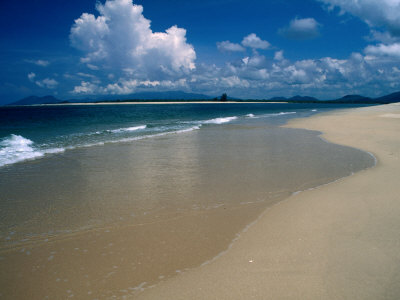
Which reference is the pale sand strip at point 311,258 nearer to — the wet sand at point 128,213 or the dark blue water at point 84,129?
the wet sand at point 128,213

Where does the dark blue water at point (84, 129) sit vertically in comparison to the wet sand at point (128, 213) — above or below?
above

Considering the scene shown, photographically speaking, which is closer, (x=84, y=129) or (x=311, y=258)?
(x=311, y=258)

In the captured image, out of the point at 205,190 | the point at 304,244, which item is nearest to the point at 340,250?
the point at 304,244

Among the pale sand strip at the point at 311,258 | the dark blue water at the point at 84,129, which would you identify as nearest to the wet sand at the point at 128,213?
the pale sand strip at the point at 311,258

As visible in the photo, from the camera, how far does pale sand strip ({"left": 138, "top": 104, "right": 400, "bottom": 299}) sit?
10.0ft

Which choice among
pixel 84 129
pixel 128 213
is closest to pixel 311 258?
pixel 128 213

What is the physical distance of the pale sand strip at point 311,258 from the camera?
305cm

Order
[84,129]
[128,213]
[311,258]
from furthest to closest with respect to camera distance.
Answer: [84,129] → [128,213] → [311,258]

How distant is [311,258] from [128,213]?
3.58 m

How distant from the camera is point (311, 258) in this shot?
3.62m

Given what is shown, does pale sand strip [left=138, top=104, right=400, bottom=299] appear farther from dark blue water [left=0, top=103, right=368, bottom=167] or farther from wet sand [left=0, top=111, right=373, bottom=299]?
dark blue water [left=0, top=103, right=368, bottom=167]

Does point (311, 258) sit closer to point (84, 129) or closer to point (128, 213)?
point (128, 213)

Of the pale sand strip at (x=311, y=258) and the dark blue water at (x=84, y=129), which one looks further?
the dark blue water at (x=84, y=129)

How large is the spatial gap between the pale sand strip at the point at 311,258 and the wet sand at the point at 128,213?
329mm
